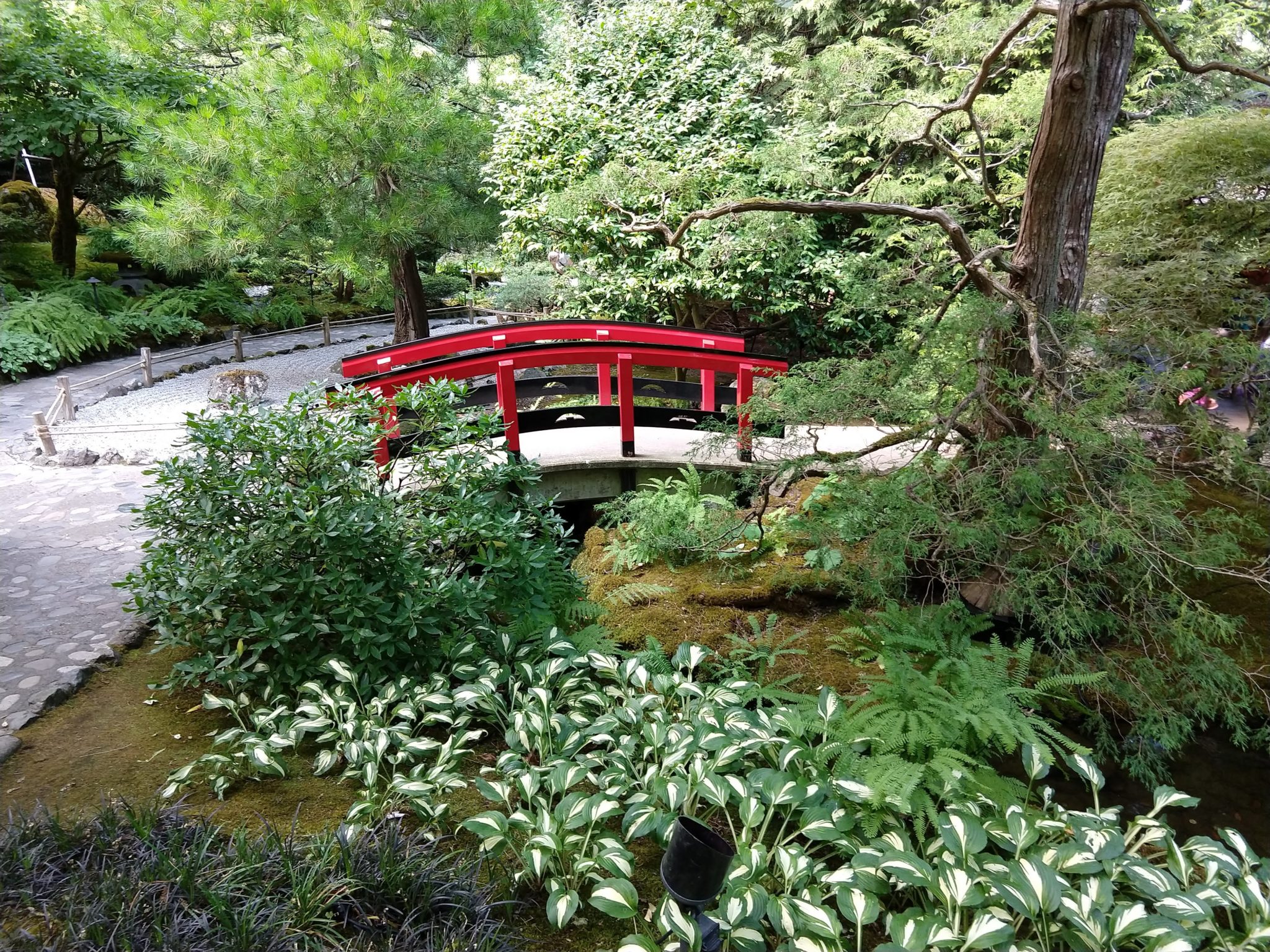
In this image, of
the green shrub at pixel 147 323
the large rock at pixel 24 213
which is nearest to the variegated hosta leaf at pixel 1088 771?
the large rock at pixel 24 213

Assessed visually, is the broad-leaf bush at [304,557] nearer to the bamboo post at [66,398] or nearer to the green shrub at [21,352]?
the bamboo post at [66,398]

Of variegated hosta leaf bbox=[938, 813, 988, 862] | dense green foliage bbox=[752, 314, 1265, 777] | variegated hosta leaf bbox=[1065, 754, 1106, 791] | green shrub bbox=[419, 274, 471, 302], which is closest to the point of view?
variegated hosta leaf bbox=[938, 813, 988, 862]

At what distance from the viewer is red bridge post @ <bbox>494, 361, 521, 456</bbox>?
19.3 feet

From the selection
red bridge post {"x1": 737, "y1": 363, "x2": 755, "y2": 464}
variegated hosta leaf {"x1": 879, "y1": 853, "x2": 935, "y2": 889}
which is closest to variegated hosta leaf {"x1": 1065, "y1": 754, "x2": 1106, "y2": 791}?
variegated hosta leaf {"x1": 879, "y1": 853, "x2": 935, "y2": 889}

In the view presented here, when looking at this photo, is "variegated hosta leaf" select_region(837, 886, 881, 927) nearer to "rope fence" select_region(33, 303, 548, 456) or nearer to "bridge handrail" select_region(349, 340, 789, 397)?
"rope fence" select_region(33, 303, 548, 456)

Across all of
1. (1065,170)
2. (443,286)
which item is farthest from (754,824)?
(443,286)

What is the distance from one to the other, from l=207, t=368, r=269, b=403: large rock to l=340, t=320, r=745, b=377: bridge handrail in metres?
5.29

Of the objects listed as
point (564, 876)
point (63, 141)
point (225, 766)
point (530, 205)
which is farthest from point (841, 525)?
point (63, 141)

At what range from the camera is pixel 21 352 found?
8.32m

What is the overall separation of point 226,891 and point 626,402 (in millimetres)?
4585

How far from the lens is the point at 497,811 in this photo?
2533 mm

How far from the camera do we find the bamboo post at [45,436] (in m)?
7.01

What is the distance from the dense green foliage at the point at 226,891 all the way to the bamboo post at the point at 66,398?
7395mm

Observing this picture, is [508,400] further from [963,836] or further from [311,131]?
[963,836]
